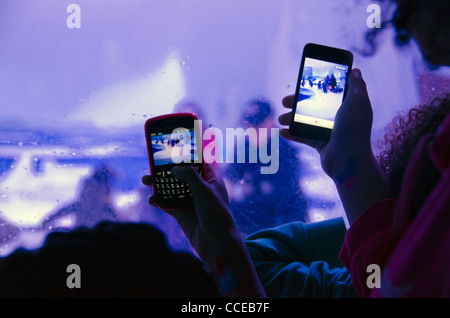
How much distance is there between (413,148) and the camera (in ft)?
2.20

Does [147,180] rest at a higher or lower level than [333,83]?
lower

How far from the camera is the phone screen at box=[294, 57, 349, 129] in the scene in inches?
30.1

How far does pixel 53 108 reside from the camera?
2.91 feet

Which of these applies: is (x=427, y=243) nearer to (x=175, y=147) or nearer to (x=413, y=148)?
(x=413, y=148)

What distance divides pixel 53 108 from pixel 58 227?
29 cm

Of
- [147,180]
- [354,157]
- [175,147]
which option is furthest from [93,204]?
[354,157]

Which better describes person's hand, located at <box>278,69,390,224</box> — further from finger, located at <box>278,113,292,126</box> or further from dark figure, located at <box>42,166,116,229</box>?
dark figure, located at <box>42,166,116,229</box>

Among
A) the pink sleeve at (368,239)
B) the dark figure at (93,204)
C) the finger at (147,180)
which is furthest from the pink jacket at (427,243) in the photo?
the dark figure at (93,204)

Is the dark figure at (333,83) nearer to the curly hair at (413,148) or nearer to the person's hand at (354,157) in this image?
the person's hand at (354,157)

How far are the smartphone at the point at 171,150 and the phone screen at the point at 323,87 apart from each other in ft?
0.82

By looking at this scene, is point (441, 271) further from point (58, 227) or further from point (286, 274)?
point (58, 227)

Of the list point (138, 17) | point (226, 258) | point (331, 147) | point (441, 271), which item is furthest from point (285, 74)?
point (441, 271)

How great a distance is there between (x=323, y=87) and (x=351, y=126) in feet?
0.45

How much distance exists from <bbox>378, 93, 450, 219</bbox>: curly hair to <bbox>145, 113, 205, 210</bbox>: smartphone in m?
0.38
